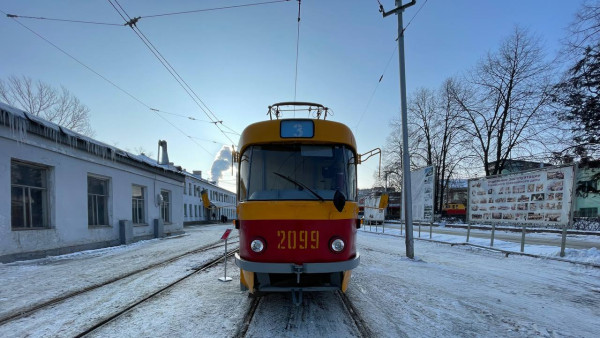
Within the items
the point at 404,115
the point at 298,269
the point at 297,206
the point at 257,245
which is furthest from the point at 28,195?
the point at 404,115

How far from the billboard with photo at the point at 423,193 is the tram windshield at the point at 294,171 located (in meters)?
10.5

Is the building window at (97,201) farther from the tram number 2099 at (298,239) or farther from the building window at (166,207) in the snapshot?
the tram number 2099 at (298,239)

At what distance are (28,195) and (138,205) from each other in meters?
8.28

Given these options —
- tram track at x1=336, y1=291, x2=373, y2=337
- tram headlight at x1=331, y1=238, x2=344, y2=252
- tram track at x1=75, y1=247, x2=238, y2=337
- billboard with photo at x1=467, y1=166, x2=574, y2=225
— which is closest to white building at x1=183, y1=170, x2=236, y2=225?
tram track at x1=75, y1=247, x2=238, y2=337

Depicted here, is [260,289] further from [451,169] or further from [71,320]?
[451,169]

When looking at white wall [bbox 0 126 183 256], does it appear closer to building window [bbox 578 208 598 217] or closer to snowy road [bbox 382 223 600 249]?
snowy road [bbox 382 223 600 249]

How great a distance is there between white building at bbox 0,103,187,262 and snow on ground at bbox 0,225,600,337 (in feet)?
7.67

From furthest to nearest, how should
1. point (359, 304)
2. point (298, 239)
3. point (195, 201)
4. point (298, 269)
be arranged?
point (195, 201), point (359, 304), point (298, 239), point (298, 269)

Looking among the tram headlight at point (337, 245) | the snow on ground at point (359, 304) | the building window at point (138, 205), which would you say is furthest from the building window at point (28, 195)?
the tram headlight at point (337, 245)

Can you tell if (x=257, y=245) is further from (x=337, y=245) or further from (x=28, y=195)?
A: (x=28, y=195)

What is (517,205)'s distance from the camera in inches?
412

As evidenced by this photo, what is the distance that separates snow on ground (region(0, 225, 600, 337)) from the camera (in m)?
3.96

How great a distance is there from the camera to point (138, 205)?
1859cm

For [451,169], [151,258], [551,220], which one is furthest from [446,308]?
[451,169]
